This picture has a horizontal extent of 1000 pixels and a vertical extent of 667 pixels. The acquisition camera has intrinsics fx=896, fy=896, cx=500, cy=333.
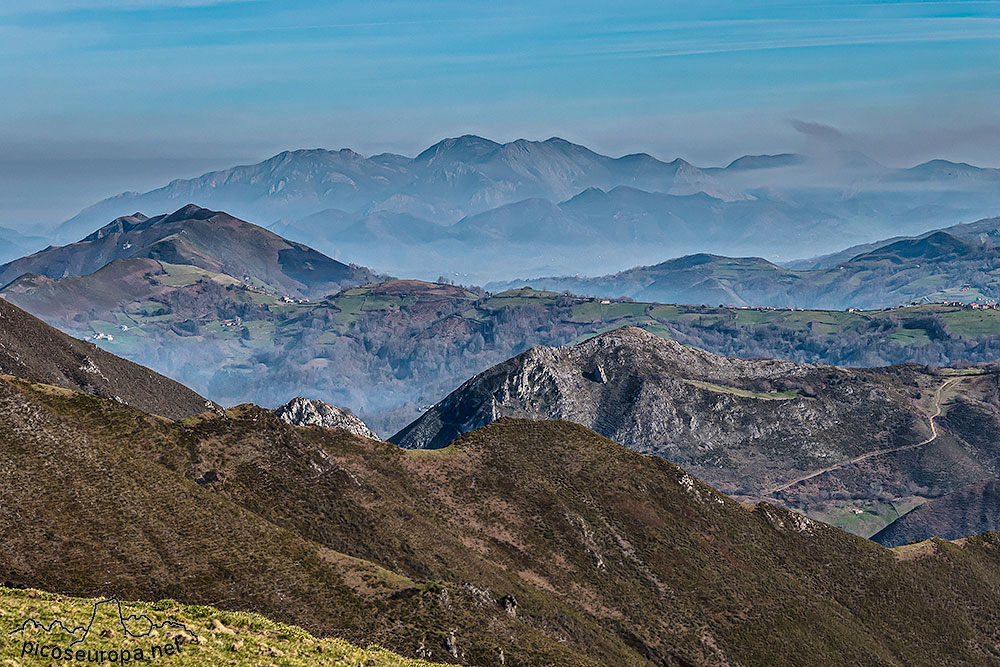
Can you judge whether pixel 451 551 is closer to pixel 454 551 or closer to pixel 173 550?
pixel 454 551

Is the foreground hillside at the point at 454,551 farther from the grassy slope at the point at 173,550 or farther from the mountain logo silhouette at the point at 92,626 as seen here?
the mountain logo silhouette at the point at 92,626

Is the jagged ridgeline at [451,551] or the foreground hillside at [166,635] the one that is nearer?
the foreground hillside at [166,635]

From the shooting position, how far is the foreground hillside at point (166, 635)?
52625mm

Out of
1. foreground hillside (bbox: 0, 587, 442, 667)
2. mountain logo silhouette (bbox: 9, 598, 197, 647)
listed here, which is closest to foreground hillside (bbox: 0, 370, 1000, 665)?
foreground hillside (bbox: 0, 587, 442, 667)

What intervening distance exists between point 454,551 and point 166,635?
98.2m

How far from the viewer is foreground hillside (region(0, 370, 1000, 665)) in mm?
107125

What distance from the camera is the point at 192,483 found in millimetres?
127625

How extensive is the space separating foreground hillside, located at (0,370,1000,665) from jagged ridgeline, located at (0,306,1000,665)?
388 mm

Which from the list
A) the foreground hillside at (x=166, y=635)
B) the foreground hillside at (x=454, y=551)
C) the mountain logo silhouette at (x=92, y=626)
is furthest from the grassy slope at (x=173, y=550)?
the mountain logo silhouette at (x=92, y=626)

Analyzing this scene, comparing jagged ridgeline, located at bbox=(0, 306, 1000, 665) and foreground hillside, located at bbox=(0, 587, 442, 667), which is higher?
foreground hillside, located at bbox=(0, 587, 442, 667)

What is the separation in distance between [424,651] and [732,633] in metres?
75.4

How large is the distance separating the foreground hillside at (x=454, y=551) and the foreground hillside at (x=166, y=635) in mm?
41138

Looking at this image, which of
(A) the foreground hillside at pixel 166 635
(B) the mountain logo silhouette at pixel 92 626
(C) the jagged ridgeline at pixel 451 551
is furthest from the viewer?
(C) the jagged ridgeline at pixel 451 551

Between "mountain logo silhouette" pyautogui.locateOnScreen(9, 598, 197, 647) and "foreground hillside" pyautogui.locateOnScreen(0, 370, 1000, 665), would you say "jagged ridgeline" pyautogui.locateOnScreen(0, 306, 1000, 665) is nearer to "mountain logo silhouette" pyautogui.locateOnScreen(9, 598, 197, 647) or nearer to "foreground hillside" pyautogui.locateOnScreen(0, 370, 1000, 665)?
"foreground hillside" pyautogui.locateOnScreen(0, 370, 1000, 665)
